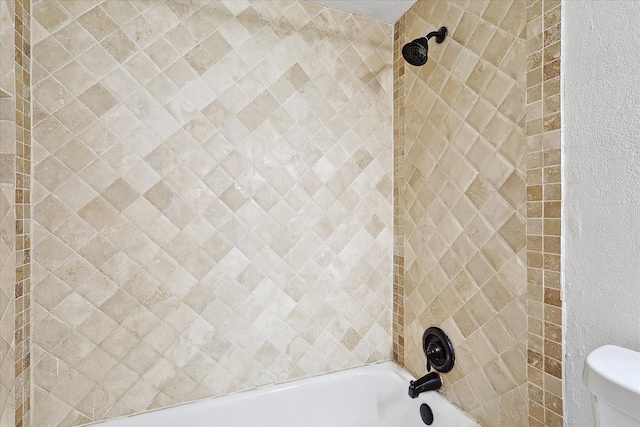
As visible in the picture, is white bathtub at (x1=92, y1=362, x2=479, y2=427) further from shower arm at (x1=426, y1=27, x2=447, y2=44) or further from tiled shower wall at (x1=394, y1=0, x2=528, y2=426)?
shower arm at (x1=426, y1=27, x2=447, y2=44)

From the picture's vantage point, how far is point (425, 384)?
1.42 m

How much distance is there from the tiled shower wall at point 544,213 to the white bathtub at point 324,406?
412 millimetres

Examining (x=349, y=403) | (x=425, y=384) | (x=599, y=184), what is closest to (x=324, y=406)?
(x=349, y=403)

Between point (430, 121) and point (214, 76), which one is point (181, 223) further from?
point (430, 121)

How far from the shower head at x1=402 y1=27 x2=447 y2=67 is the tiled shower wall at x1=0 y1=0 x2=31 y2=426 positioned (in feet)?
4.42

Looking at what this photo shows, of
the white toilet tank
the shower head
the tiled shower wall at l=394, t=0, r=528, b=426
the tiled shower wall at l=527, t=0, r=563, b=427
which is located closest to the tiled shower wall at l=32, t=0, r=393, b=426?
the tiled shower wall at l=394, t=0, r=528, b=426

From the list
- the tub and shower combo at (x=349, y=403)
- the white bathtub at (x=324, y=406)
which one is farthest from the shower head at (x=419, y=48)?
the white bathtub at (x=324, y=406)

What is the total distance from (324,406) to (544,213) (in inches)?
48.4

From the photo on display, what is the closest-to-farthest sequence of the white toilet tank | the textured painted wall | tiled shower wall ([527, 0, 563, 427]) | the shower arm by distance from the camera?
the white toilet tank < the textured painted wall < tiled shower wall ([527, 0, 563, 427]) < the shower arm

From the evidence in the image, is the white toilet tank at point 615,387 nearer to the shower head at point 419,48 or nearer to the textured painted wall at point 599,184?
the textured painted wall at point 599,184

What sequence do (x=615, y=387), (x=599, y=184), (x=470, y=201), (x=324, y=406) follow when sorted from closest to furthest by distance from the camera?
1. (x=615, y=387)
2. (x=599, y=184)
3. (x=470, y=201)
4. (x=324, y=406)

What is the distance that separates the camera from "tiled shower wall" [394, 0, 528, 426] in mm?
1145

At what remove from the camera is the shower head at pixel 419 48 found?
1.37 m

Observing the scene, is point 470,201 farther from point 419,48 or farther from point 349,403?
point 349,403
